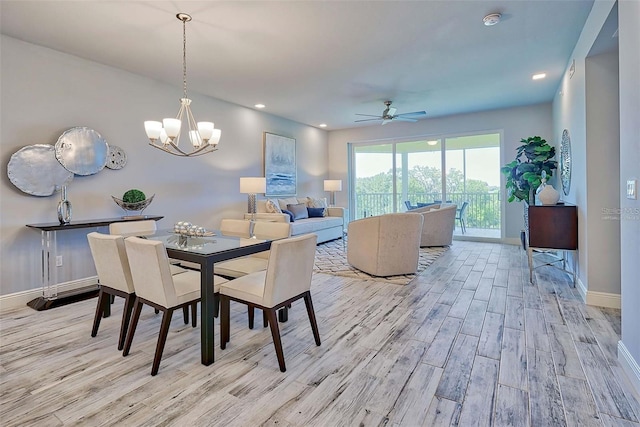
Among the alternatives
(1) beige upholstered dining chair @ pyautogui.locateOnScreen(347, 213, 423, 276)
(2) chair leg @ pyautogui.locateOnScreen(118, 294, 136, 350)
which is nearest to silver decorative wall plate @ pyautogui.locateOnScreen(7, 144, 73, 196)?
(2) chair leg @ pyautogui.locateOnScreen(118, 294, 136, 350)

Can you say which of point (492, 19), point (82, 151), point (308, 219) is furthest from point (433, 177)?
point (82, 151)

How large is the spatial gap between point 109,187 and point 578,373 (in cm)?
475

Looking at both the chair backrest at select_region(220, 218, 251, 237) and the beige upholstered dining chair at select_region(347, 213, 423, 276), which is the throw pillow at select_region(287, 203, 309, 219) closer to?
the beige upholstered dining chair at select_region(347, 213, 423, 276)

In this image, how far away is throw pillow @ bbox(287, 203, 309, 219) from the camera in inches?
253

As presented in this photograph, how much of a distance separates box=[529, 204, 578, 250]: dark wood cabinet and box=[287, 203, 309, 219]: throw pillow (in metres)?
3.98

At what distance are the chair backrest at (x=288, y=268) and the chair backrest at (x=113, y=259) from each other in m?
1.06

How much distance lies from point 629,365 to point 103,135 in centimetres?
514

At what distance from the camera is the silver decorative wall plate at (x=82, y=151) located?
11.3 feet

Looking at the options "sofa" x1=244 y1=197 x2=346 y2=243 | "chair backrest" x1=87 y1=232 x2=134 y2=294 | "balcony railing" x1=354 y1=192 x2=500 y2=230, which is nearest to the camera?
"chair backrest" x1=87 y1=232 x2=134 y2=294

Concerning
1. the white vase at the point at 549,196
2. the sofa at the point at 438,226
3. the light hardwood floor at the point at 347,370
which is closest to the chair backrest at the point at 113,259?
the light hardwood floor at the point at 347,370

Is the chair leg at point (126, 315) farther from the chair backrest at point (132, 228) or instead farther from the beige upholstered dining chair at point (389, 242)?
the beige upholstered dining chair at point (389, 242)

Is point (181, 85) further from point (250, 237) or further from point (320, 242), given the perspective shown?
point (320, 242)

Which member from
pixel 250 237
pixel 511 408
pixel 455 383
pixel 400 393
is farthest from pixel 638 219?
pixel 250 237

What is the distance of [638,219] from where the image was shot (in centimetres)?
181
